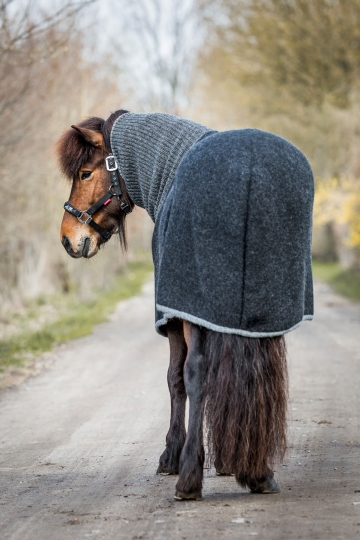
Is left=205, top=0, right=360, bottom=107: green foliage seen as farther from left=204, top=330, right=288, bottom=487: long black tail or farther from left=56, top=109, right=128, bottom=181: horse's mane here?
left=204, top=330, right=288, bottom=487: long black tail

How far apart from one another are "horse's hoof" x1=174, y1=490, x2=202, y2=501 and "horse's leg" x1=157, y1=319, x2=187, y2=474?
576 mm

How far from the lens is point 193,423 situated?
3.95 metres

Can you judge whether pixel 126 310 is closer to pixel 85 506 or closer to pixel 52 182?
pixel 52 182

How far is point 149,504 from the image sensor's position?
391 cm

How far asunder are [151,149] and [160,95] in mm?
33688

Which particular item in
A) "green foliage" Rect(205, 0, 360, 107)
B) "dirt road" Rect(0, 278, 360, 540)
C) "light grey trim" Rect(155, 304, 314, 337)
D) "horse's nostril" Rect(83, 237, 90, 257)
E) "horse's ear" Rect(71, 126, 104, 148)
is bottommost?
"dirt road" Rect(0, 278, 360, 540)

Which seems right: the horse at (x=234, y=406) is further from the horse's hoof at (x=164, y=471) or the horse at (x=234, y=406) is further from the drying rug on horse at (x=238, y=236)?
the horse's hoof at (x=164, y=471)

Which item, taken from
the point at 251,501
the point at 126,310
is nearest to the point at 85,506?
the point at 251,501

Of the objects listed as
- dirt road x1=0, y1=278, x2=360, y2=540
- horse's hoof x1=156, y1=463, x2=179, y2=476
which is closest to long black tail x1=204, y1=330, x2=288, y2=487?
dirt road x1=0, y1=278, x2=360, y2=540

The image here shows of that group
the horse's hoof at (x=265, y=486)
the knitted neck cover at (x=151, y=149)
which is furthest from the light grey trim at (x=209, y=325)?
the horse's hoof at (x=265, y=486)

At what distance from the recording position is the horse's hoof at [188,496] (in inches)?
153

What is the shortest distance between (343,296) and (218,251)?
15.3m

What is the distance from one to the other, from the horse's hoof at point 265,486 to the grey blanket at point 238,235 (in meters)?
0.79

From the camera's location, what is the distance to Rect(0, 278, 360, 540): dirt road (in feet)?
11.6
